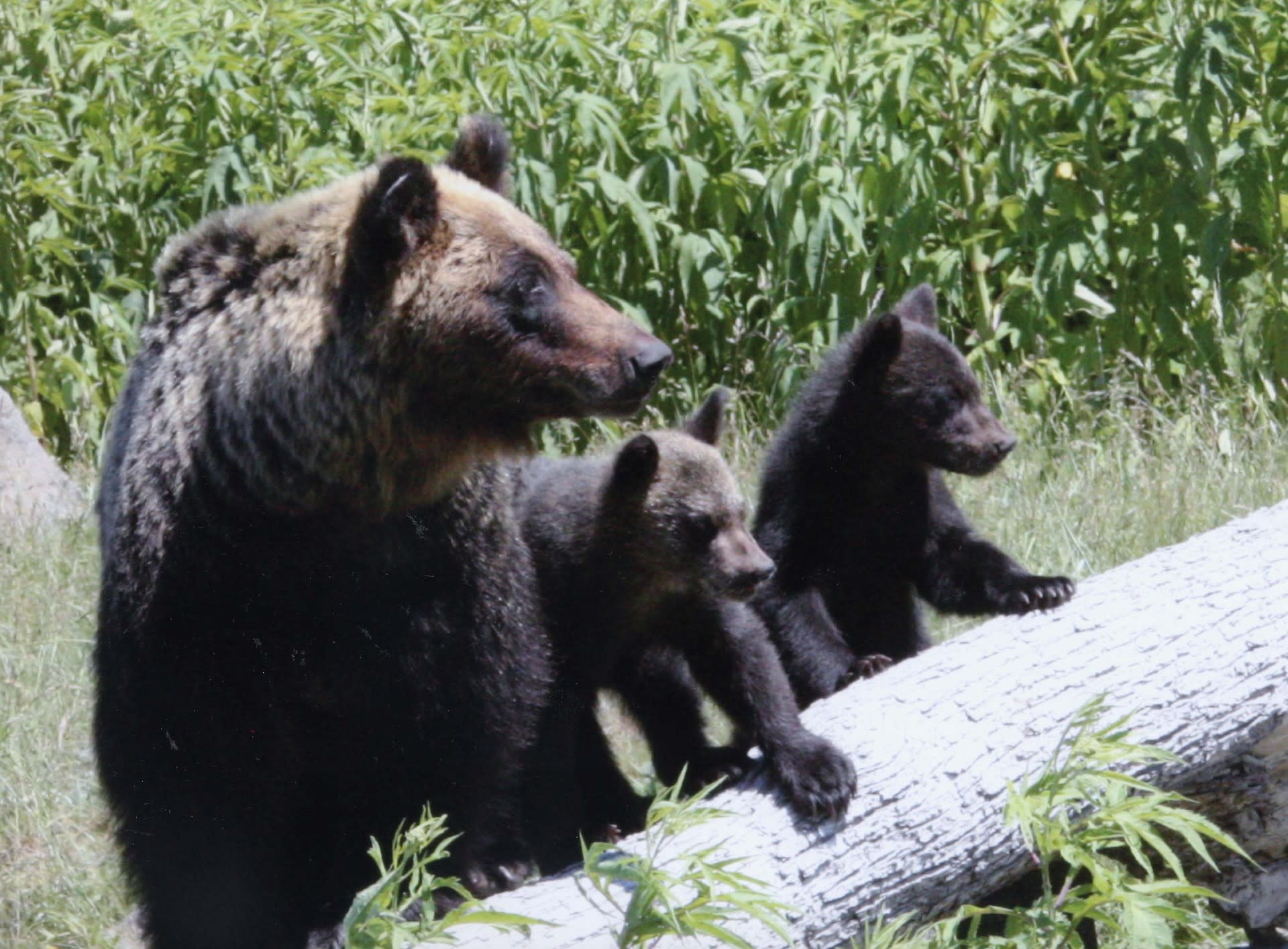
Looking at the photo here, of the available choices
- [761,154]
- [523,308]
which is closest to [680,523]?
[523,308]

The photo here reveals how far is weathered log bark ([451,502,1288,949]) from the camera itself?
4.00 meters

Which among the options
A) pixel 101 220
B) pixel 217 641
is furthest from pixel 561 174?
pixel 217 641

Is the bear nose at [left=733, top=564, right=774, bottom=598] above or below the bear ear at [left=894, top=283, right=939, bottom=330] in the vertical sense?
below

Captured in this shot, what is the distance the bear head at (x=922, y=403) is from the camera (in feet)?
19.0

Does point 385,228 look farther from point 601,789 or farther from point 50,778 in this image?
point 50,778

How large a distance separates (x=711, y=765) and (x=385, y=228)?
2006 millimetres

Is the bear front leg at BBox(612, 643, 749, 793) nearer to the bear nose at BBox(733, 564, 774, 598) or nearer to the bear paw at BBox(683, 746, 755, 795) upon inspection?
the bear paw at BBox(683, 746, 755, 795)

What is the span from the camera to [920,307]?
6.37m

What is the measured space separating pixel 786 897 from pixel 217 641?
1.49 m

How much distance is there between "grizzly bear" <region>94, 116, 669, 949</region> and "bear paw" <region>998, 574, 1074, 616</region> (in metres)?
1.40

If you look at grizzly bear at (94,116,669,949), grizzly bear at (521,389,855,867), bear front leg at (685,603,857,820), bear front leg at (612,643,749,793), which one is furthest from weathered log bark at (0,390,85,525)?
bear front leg at (685,603,857,820)

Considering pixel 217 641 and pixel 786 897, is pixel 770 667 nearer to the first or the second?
pixel 786 897

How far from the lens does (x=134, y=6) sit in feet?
30.3

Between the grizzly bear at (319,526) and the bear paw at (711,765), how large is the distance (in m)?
0.83
